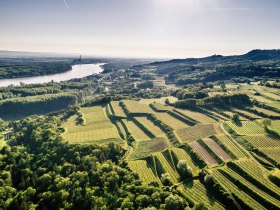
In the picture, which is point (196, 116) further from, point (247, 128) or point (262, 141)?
point (262, 141)

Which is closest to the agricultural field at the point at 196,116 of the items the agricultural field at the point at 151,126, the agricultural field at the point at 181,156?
the agricultural field at the point at 151,126

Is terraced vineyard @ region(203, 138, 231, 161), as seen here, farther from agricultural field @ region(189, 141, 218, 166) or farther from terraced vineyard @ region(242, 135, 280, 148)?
terraced vineyard @ region(242, 135, 280, 148)

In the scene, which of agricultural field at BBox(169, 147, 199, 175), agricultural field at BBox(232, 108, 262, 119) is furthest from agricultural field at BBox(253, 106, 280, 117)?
agricultural field at BBox(169, 147, 199, 175)

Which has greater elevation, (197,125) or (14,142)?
(197,125)

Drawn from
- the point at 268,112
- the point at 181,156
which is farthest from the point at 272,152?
the point at 268,112

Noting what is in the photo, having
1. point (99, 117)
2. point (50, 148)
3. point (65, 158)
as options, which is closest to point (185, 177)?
point (65, 158)

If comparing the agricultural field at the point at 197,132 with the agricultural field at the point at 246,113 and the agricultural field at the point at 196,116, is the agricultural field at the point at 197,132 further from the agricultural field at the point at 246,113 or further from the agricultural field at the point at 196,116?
the agricultural field at the point at 246,113

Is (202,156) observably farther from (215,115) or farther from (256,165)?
(215,115)
